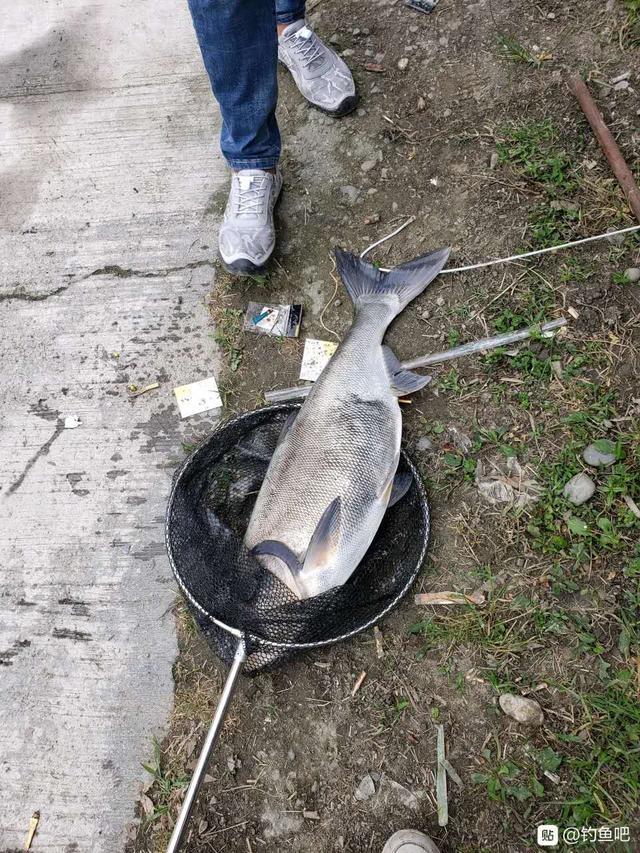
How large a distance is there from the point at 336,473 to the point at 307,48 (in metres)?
2.75

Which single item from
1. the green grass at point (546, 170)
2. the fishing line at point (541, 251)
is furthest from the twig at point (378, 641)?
the green grass at point (546, 170)

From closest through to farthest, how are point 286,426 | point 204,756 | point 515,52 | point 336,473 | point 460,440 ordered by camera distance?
1. point 204,756
2. point 336,473
3. point 286,426
4. point 460,440
5. point 515,52

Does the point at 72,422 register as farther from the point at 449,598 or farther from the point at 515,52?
the point at 515,52

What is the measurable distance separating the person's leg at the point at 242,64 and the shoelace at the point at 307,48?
817mm

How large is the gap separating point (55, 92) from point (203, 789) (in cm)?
442

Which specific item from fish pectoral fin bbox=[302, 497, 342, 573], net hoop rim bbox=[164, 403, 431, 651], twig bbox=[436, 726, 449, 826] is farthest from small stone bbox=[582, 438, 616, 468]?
twig bbox=[436, 726, 449, 826]

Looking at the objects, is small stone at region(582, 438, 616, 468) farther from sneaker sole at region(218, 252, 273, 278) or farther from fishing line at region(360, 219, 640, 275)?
sneaker sole at region(218, 252, 273, 278)

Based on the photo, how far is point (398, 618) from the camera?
254cm

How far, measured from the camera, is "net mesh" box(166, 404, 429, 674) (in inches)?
89.2

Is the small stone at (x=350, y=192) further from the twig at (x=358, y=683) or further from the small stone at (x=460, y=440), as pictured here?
the twig at (x=358, y=683)

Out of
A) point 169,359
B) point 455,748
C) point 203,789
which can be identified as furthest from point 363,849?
point 169,359

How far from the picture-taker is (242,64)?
255 cm

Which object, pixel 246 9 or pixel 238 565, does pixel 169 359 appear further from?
pixel 246 9

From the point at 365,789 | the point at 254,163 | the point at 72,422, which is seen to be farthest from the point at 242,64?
the point at 365,789
